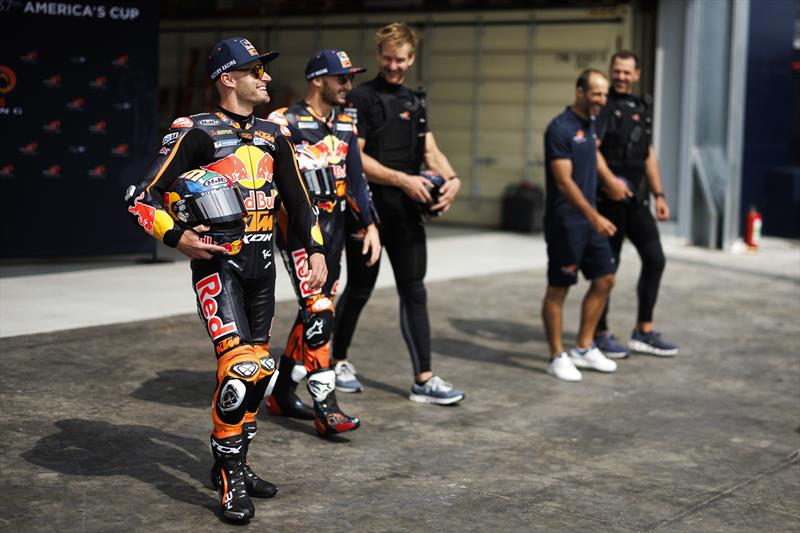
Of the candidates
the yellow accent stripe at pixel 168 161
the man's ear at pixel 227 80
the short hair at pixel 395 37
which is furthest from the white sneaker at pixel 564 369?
the yellow accent stripe at pixel 168 161

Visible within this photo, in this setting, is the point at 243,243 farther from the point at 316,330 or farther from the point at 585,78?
the point at 585,78

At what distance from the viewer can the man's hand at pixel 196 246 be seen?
14.6 feet

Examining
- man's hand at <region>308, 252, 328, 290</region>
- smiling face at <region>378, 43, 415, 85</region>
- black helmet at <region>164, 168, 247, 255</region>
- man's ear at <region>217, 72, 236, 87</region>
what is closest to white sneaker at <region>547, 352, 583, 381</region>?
smiling face at <region>378, 43, 415, 85</region>

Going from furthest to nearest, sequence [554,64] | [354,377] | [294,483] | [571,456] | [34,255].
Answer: [554,64]
[34,255]
[354,377]
[571,456]
[294,483]

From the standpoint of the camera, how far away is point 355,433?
19.3ft

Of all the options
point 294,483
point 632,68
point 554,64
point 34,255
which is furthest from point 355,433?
point 554,64

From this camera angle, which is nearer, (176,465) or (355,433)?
(176,465)

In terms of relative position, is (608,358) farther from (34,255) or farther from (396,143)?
(34,255)

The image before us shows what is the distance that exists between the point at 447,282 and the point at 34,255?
3.98m

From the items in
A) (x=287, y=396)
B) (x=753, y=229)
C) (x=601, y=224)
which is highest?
(x=601, y=224)

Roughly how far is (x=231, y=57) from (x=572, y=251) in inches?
132

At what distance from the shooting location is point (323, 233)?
6055 mm

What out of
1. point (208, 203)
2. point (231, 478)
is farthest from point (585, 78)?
point (231, 478)

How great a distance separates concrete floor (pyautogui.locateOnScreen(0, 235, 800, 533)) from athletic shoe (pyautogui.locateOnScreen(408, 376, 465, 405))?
6 centimetres
